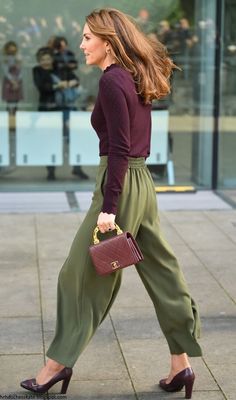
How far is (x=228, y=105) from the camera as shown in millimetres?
10297

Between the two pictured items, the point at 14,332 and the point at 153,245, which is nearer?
the point at 153,245

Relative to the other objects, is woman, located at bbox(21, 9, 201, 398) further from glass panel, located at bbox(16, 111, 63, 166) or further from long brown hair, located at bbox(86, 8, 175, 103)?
glass panel, located at bbox(16, 111, 63, 166)

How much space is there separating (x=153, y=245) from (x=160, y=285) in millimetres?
202

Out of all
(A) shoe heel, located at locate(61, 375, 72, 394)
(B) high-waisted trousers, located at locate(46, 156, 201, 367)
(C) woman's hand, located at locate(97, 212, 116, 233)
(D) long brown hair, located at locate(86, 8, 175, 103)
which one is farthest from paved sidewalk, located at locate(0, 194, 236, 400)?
(D) long brown hair, located at locate(86, 8, 175, 103)

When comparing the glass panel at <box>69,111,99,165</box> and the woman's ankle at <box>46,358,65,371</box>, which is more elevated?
the glass panel at <box>69,111,99,165</box>

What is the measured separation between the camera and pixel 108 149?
364 centimetres

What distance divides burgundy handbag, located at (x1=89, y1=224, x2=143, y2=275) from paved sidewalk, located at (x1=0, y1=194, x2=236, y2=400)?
0.74m

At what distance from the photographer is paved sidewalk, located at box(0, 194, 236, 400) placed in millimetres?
4090

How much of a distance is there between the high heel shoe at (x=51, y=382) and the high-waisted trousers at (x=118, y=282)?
0.09m

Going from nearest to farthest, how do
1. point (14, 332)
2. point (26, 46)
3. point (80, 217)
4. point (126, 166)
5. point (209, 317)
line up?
point (126, 166)
point (14, 332)
point (209, 317)
point (80, 217)
point (26, 46)

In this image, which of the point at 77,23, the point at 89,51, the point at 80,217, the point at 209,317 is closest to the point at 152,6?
the point at 77,23

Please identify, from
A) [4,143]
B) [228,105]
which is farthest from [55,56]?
[228,105]

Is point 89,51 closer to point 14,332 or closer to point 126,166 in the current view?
point 126,166

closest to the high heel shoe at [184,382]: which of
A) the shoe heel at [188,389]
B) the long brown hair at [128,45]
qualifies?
the shoe heel at [188,389]
